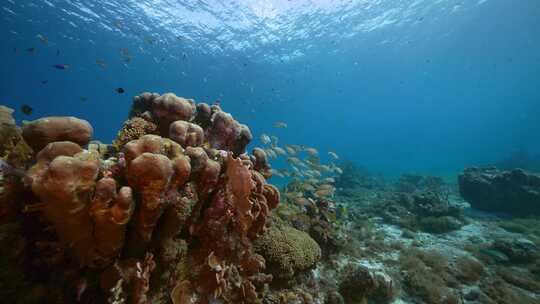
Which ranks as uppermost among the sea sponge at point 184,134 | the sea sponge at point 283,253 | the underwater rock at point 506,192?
the underwater rock at point 506,192

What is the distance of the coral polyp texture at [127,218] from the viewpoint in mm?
2104

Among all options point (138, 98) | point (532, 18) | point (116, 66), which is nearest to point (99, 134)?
point (116, 66)

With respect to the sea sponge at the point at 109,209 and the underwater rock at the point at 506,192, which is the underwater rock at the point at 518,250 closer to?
the underwater rock at the point at 506,192

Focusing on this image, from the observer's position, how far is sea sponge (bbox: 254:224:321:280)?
159 inches

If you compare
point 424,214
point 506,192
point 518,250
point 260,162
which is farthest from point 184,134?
point 506,192

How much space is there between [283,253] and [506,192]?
16.1 metres

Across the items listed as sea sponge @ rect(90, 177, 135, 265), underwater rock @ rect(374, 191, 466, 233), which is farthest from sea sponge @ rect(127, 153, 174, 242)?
underwater rock @ rect(374, 191, 466, 233)

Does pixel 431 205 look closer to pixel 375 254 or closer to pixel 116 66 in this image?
pixel 375 254

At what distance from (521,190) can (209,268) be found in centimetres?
1788

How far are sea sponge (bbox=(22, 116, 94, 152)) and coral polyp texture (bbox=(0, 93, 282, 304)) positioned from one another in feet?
0.04

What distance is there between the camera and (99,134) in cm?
9944

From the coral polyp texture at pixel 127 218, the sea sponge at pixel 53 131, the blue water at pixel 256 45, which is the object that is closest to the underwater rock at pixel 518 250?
the coral polyp texture at pixel 127 218

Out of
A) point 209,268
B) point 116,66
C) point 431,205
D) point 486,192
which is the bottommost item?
point 116,66

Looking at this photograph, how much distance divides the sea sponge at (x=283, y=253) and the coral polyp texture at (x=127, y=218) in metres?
0.54
